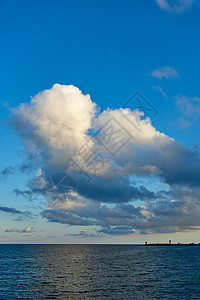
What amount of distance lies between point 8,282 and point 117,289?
2901cm

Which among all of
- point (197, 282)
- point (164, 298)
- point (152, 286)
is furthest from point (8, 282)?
point (197, 282)

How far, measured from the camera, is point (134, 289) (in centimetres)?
5759

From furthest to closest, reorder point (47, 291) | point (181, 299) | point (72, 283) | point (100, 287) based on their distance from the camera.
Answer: point (72, 283) → point (100, 287) → point (47, 291) → point (181, 299)

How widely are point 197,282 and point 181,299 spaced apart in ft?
68.5

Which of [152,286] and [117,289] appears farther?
[152,286]

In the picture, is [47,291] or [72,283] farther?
[72,283]

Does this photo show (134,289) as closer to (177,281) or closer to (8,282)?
(177,281)

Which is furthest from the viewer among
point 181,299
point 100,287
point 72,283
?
point 72,283

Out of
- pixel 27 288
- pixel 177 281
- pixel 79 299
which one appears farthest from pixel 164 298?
pixel 27 288

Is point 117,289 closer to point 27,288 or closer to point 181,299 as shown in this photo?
point 181,299

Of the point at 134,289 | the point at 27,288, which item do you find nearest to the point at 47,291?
the point at 27,288

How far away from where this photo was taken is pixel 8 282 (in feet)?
226

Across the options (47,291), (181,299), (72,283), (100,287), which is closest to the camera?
(181,299)

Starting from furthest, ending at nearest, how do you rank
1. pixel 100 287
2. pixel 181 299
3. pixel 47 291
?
pixel 100 287 < pixel 47 291 < pixel 181 299
